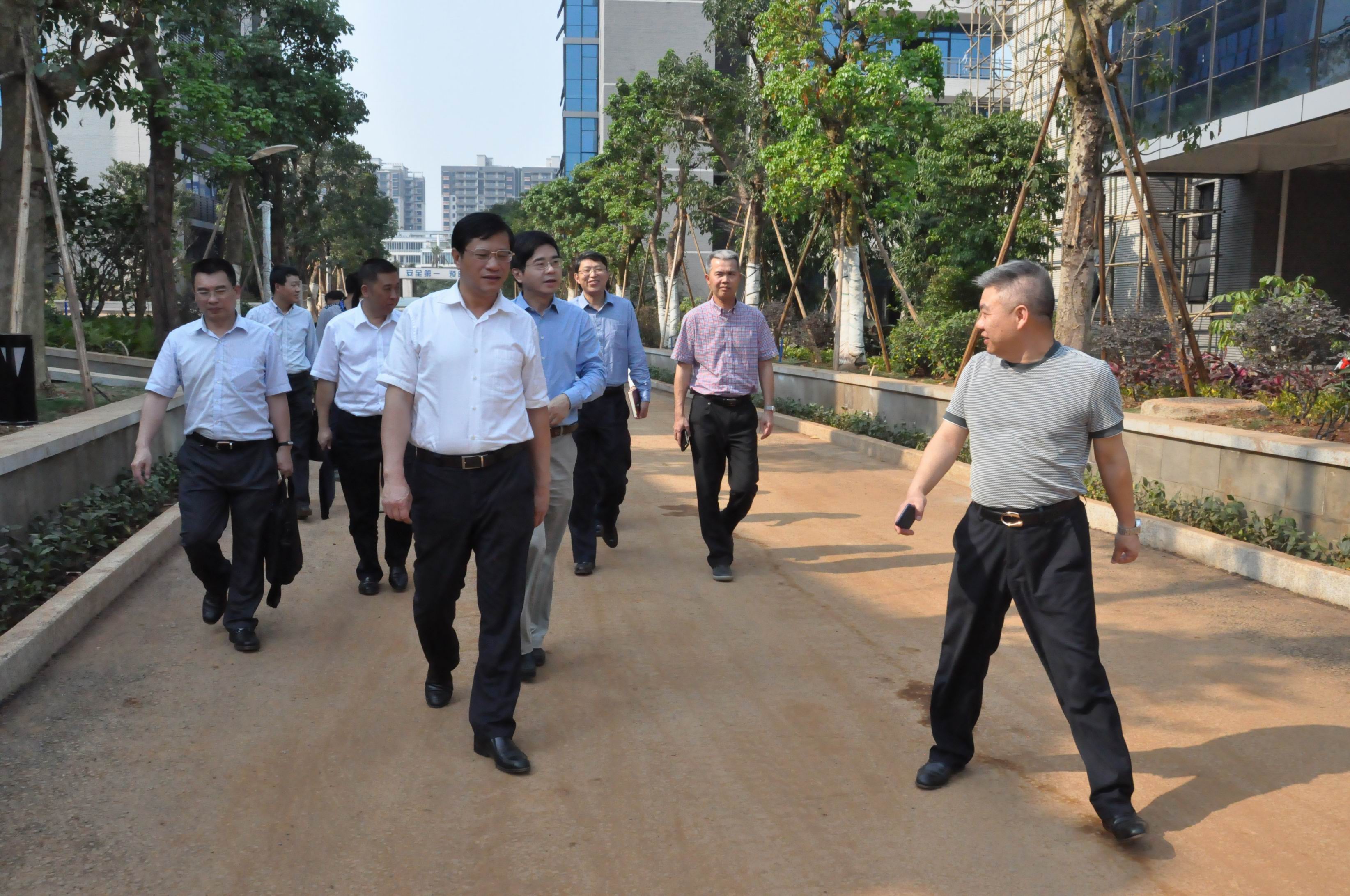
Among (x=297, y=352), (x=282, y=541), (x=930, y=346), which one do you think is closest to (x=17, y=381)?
(x=297, y=352)

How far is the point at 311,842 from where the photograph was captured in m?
3.73

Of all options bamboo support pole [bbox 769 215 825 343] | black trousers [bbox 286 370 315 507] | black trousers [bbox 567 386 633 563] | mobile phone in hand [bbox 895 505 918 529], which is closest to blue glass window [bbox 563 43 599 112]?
bamboo support pole [bbox 769 215 825 343]

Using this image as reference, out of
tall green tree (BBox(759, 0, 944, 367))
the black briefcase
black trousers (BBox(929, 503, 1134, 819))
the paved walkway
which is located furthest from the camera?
tall green tree (BBox(759, 0, 944, 367))

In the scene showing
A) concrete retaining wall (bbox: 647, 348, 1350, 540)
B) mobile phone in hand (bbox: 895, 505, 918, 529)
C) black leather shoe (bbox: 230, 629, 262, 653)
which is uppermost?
mobile phone in hand (bbox: 895, 505, 918, 529)

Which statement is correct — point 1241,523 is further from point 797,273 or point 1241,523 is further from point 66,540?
point 797,273

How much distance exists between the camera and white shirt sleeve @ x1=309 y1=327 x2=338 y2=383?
23.6 ft

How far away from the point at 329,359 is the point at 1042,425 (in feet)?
15.3

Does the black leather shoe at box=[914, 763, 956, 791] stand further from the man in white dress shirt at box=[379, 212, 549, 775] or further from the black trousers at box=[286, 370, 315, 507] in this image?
the black trousers at box=[286, 370, 315, 507]

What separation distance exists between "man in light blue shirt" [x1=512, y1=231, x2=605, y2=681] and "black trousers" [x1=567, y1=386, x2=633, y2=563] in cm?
161

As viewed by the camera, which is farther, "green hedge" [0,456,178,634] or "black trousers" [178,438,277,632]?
"green hedge" [0,456,178,634]

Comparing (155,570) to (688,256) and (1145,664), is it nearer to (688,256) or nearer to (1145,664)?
(1145,664)

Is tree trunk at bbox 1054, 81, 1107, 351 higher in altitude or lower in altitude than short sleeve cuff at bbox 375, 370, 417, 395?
higher

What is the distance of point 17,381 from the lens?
8.84 meters

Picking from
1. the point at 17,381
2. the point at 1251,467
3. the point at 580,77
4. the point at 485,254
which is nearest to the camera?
the point at 485,254
